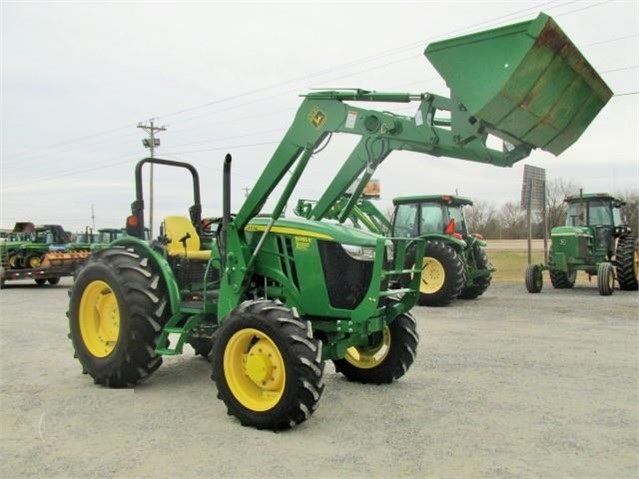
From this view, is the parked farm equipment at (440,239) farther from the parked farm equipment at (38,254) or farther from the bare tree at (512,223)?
the bare tree at (512,223)

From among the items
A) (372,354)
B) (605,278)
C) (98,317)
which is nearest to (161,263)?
(98,317)

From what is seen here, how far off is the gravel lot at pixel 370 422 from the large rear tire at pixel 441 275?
445 cm

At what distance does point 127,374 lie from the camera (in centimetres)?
586

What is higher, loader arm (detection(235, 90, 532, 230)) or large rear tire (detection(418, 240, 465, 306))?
loader arm (detection(235, 90, 532, 230))

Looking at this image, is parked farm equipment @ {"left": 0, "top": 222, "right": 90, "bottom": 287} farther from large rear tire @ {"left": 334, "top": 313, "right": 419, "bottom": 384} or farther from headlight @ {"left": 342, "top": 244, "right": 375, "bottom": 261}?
headlight @ {"left": 342, "top": 244, "right": 375, "bottom": 261}

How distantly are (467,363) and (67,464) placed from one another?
4544mm

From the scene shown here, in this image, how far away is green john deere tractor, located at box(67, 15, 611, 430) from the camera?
15.8ft

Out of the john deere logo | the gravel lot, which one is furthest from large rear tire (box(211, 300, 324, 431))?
the john deere logo

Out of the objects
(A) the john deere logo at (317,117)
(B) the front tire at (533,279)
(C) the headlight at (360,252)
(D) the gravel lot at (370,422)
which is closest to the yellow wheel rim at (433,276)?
(B) the front tire at (533,279)

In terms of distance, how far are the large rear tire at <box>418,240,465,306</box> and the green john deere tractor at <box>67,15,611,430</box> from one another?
6.75 metres

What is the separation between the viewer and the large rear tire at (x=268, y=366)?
456cm

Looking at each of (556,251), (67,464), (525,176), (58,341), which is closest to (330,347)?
(67,464)

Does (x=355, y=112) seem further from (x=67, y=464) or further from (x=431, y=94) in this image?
(x=67, y=464)

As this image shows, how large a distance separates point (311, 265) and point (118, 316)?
2.21 m
